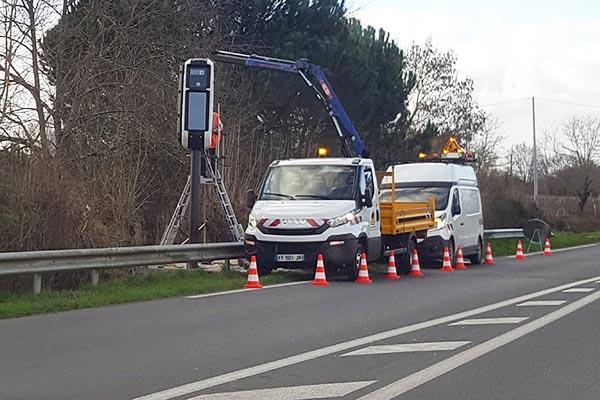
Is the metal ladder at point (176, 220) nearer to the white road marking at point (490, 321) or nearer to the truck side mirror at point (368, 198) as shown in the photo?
the truck side mirror at point (368, 198)

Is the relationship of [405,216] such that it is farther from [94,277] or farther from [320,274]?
[94,277]

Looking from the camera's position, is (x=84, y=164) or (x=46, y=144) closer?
(x=46, y=144)

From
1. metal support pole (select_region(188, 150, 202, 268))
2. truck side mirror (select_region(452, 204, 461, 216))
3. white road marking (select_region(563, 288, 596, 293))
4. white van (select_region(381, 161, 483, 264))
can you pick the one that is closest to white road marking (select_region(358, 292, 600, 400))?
white road marking (select_region(563, 288, 596, 293))

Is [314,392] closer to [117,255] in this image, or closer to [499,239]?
[117,255]

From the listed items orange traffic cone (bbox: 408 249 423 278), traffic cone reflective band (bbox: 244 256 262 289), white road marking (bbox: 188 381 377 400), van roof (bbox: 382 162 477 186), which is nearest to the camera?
white road marking (bbox: 188 381 377 400)

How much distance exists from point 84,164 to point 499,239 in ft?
59.6

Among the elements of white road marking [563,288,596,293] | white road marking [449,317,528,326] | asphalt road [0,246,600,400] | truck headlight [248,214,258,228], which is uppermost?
truck headlight [248,214,258,228]

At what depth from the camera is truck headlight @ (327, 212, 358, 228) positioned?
1731 centimetres

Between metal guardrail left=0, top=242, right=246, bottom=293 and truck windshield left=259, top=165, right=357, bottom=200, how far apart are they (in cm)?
136

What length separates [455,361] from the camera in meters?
8.91

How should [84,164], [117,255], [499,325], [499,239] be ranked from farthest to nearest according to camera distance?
1. [499,239]
2. [84,164]
3. [117,255]
4. [499,325]

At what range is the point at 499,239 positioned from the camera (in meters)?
35.0

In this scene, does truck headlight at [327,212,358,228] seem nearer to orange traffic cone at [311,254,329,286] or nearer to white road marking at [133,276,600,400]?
orange traffic cone at [311,254,329,286]

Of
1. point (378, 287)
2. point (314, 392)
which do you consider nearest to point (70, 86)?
point (378, 287)
